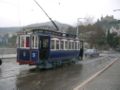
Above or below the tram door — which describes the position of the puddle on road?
below

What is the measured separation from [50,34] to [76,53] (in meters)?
9.11

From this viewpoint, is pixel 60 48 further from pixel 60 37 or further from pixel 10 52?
pixel 10 52

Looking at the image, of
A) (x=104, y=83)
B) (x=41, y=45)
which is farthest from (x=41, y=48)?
(x=104, y=83)

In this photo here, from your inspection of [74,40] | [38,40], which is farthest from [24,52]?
[74,40]

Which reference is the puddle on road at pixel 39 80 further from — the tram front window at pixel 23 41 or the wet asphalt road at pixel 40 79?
the tram front window at pixel 23 41

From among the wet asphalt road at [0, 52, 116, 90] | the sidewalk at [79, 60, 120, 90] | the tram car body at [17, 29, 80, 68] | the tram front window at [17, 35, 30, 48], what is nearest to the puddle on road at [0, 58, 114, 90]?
the wet asphalt road at [0, 52, 116, 90]

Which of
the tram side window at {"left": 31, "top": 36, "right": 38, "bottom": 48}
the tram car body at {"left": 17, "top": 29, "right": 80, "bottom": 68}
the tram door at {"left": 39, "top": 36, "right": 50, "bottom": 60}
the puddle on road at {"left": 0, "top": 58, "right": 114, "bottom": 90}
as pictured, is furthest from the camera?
the tram door at {"left": 39, "top": 36, "right": 50, "bottom": 60}

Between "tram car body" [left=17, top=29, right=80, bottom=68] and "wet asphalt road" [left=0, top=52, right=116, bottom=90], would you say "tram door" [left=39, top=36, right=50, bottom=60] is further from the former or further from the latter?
"wet asphalt road" [left=0, top=52, right=116, bottom=90]

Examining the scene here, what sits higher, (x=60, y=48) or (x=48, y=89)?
(x=60, y=48)

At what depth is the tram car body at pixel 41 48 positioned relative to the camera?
24.0m

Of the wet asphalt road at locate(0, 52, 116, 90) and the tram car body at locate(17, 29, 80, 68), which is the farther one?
the tram car body at locate(17, 29, 80, 68)

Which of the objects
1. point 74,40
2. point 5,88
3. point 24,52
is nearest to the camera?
point 5,88

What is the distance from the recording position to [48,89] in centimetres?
1382

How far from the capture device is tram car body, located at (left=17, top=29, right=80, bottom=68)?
24.0 m
